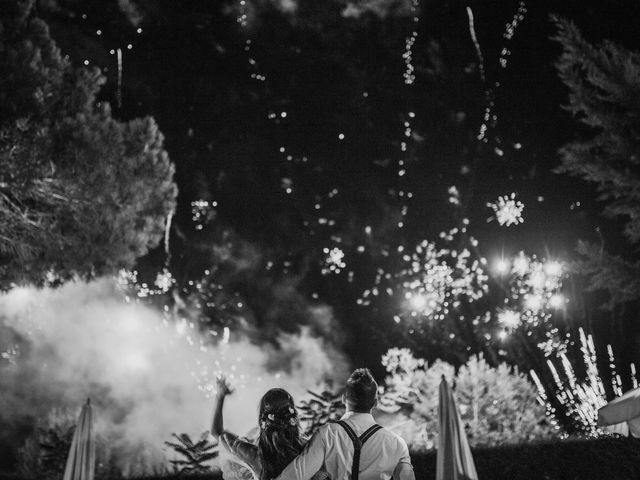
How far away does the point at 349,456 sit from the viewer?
117 inches

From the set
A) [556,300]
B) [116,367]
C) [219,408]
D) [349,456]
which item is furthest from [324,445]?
[556,300]

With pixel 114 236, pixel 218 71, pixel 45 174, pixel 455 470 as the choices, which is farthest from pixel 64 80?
pixel 218 71

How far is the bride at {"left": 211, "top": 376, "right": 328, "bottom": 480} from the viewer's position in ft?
9.18

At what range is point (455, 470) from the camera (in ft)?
14.5

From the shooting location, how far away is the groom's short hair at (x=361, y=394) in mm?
3164

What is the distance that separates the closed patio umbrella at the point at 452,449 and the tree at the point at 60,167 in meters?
6.50

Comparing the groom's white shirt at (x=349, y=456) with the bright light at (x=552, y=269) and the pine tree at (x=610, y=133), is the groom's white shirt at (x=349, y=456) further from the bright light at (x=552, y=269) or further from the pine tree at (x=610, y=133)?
the bright light at (x=552, y=269)

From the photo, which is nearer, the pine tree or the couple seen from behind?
the couple seen from behind

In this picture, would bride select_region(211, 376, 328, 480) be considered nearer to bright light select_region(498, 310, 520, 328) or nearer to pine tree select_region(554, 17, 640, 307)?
pine tree select_region(554, 17, 640, 307)

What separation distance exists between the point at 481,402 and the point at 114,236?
817 centimetres

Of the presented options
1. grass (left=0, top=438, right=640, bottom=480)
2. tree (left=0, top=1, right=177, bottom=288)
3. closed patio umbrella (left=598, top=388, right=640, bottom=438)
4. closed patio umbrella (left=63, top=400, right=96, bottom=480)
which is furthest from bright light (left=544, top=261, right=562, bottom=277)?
closed patio umbrella (left=63, top=400, right=96, bottom=480)

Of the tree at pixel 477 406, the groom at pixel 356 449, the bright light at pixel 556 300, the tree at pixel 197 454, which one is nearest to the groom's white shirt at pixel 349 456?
the groom at pixel 356 449

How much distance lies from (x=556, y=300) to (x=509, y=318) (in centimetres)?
167

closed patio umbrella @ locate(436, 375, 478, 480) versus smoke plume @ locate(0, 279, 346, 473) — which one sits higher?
smoke plume @ locate(0, 279, 346, 473)
